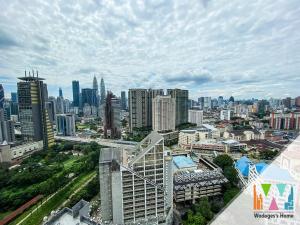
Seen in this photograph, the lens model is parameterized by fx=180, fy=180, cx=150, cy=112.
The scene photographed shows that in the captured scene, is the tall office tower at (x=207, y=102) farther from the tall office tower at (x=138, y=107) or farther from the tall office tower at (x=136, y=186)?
the tall office tower at (x=136, y=186)

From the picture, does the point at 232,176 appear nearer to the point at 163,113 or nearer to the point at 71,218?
the point at 71,218

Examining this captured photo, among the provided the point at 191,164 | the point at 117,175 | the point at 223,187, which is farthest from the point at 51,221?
the point at 191,164

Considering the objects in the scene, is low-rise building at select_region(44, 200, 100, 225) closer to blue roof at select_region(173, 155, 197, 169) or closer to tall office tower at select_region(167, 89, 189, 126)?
blue roof at select_region(173, 155, 197, 169)

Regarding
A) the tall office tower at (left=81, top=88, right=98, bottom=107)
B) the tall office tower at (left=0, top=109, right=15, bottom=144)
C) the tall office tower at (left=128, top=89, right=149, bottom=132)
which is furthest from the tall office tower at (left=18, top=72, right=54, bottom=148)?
the tall office tower at (left=81, top=88, right=98, bottom=107)

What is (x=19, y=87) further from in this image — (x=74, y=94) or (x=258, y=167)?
(x=74, y=94)

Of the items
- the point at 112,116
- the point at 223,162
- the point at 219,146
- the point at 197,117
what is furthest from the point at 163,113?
the point at 223,162

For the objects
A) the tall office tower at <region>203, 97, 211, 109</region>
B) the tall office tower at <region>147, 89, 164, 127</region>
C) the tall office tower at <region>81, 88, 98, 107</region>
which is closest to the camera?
the tall office tower at <region>147, 89, 164, 127</region>
